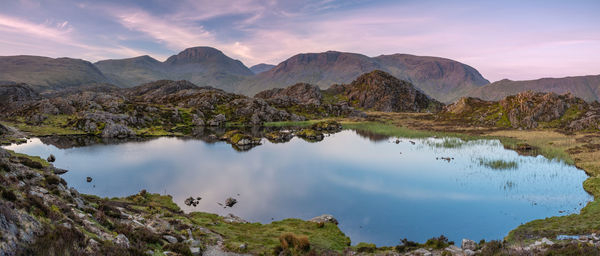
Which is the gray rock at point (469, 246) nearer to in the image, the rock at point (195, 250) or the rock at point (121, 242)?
the rock at point (195, 250)

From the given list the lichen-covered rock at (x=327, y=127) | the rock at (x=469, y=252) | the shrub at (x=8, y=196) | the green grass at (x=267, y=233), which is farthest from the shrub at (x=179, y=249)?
the lichen-covered rock at (x=327, y=127)

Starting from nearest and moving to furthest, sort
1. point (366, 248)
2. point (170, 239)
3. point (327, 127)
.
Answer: point (170, 239)
point (366, 248)
point (327, 127)

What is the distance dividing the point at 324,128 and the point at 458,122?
82.6m

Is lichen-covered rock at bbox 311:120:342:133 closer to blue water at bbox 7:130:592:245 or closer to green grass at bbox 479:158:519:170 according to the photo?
blue water at bbox 7:130:592:245

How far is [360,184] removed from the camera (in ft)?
195

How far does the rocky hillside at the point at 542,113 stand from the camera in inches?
4961

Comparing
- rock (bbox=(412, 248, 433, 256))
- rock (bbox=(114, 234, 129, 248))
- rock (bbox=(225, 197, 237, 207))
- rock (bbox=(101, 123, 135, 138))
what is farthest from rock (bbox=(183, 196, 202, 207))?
rock (bbox=(101, 123, 135, 138))

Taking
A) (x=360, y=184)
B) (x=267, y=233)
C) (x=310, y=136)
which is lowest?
(x=360, y=184)

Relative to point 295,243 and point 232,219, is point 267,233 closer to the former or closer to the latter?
point 295,243

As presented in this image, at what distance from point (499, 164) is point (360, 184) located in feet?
133

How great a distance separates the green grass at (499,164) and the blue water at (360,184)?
185cm

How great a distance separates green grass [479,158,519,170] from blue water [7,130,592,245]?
1.85 meters

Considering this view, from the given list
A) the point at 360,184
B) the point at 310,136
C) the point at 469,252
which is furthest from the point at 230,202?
the point at 310,136

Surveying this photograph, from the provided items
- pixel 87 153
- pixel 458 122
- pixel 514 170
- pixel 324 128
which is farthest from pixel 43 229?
pixel 458 122
